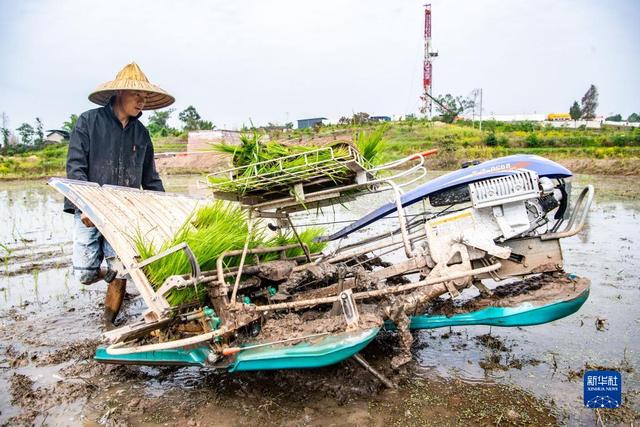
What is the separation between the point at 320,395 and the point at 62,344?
255 centimetres

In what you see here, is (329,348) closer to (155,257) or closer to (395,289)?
(395,289)

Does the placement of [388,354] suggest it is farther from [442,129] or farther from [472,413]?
[442,129]

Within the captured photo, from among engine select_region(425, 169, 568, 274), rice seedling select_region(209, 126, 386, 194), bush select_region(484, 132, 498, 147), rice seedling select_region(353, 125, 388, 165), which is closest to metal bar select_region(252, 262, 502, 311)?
engine select_region(425, 169, 568, 274)

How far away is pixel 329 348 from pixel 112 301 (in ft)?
8.02

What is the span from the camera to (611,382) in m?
2.45

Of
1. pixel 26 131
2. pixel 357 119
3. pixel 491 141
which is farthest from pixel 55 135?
pixel 357 119

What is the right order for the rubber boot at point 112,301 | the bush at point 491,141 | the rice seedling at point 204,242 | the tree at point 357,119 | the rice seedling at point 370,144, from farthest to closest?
the bush at point 491,141
the rubber boot at point 112,301
the tree at point 357,119
the rice seedling at point 370,144
the rice seedling at point 204,242

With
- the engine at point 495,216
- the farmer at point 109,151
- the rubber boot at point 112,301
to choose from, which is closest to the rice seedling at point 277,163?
the engine at point 495,216

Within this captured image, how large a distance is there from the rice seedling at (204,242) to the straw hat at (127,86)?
1.18 m

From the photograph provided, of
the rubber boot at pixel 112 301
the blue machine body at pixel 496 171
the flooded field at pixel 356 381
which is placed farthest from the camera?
the rubber boot at pixel 112 301

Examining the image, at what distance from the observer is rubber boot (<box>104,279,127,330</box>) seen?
4.20m

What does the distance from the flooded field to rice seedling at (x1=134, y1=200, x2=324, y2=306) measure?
0.29 m

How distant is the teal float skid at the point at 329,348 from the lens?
2.72 metres

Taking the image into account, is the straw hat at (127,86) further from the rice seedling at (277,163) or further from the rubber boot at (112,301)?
the rubber boot at (112,301)
